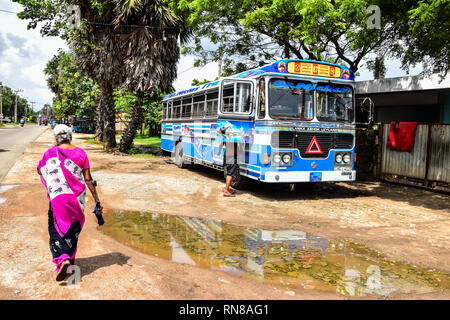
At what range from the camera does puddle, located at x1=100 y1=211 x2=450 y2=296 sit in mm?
4566

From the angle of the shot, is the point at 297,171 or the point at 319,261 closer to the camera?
the point at 319,261

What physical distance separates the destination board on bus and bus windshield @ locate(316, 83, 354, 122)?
28 cm

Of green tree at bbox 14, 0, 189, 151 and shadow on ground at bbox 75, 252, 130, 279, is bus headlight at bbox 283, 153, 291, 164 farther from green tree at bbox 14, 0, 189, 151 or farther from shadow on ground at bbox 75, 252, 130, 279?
green tree at bbox 14, 0, 189, 151

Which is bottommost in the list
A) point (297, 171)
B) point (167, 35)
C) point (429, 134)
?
point (297, 171)

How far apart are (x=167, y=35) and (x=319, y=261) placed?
16.7 m

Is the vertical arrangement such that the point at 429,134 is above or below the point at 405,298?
above

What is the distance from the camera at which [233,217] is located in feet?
25.4

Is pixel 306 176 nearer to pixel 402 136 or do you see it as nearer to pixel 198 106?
pixel 402 136

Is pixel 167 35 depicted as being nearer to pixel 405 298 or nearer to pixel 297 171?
pixel 297 171

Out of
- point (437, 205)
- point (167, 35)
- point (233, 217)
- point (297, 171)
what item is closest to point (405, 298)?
point (233, 217)

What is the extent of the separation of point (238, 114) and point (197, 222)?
3.18m

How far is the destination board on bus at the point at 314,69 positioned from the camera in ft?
31.0

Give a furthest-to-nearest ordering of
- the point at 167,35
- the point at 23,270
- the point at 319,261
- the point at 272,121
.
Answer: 1. the point at 167,35
2. the point at 272,121
3. the point at 319,261
4. the point at 23,270

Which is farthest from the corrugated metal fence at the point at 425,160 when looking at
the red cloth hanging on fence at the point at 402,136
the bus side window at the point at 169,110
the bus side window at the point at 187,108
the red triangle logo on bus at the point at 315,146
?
the bus side window at the point at 169,110
